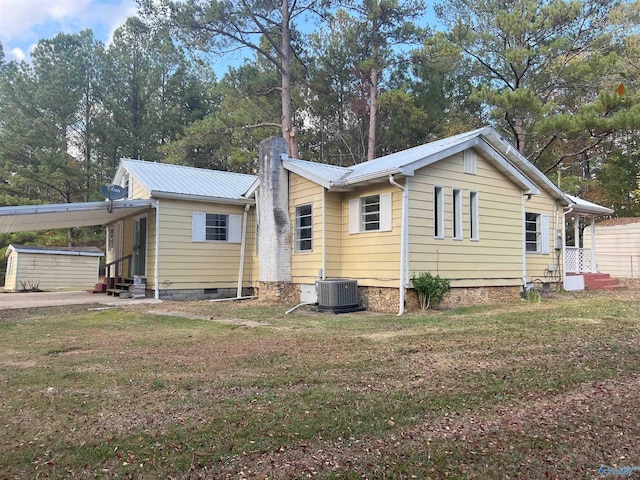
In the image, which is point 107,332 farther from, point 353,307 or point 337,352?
point 353,307

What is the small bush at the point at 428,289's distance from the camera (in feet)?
34.3

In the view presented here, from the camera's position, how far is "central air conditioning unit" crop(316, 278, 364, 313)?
10.7 meters

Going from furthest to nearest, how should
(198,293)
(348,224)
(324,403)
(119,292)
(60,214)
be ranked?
(119,292) → (198,293) → (60,214) → (348,224) → (324,403)

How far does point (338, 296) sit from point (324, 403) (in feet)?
22.3

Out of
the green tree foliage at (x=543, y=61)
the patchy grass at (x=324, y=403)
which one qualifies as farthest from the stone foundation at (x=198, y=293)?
the green tree foliage at (x=543, y=61)

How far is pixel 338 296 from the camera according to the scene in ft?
35.3

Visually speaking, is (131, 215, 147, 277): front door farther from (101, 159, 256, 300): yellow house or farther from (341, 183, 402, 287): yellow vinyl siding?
(341, 183, 402, 287): yellow vinyl siding

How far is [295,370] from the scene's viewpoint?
5.08 m

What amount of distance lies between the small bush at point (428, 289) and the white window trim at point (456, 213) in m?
1.46

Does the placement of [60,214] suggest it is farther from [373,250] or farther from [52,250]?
[52,250]

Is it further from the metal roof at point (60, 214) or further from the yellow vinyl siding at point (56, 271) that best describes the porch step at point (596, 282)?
the yellow vinyl siding at point (56, 271)

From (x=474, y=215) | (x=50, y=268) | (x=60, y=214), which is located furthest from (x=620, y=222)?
(x=50, y=268)

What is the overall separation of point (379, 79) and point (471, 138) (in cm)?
1487

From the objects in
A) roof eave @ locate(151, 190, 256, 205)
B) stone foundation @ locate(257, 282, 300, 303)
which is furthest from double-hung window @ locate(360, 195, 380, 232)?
roof eave @ locate(151, 190, 256, 205)
